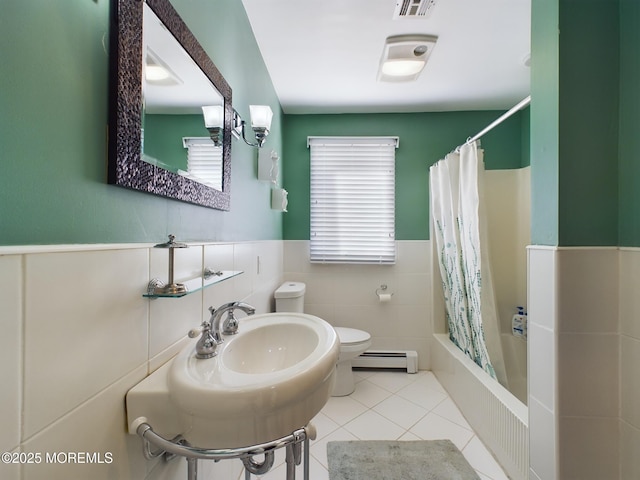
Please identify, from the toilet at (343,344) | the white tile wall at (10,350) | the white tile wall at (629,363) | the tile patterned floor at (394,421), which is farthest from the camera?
the toilet at (343,344)

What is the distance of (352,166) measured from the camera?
8.54 ft

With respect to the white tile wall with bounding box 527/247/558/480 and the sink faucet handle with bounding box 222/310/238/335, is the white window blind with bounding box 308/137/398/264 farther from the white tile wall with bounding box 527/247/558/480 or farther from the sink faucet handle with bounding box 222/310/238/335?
the sink faucet handle with bounding box 222/310/238/335

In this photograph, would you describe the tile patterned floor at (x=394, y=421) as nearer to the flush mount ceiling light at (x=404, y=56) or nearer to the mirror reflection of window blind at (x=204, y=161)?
the mirror reflection of window blind at (x=204, y=161)

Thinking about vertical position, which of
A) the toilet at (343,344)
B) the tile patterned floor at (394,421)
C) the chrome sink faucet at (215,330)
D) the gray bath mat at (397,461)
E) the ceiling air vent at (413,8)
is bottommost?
the tile patterned floor at (394,421)

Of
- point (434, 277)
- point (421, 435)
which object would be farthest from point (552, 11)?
point (421, 435)

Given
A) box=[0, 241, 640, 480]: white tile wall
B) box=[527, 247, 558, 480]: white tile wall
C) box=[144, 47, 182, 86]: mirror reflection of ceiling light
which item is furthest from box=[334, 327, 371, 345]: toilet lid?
box=[144, 47, 182, 86]: mirror reflection of ceiling light

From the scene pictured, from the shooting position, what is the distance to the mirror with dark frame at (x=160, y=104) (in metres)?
0.64

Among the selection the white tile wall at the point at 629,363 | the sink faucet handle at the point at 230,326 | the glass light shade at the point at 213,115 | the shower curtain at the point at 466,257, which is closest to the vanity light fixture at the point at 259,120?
the glass light shade at the point at 213,115

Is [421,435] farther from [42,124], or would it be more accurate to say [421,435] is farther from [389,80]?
[389,80]

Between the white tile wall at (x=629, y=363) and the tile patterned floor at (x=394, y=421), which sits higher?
the white tile wall at (x=629, y=363)

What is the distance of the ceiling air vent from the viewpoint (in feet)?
4.48

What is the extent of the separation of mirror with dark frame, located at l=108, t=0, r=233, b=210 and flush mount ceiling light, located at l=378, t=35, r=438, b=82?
3.60ft

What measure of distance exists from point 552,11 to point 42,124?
152 centimetres

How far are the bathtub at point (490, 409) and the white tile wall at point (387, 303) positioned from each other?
329 millimetres
